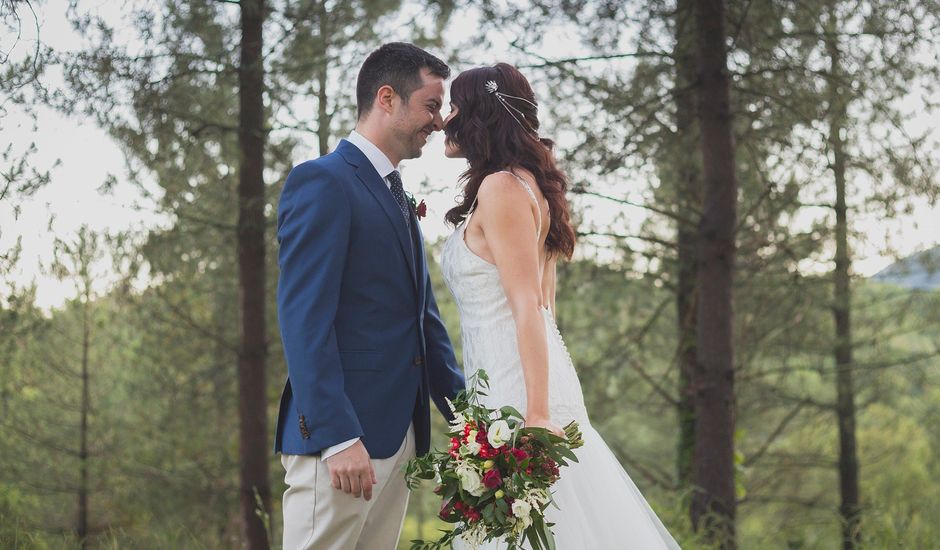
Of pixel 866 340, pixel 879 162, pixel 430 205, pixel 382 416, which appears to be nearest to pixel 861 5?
pixel 879 162

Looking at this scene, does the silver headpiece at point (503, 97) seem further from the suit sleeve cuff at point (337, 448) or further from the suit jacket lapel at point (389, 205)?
the suit sleeve cuff at point (337, 448)

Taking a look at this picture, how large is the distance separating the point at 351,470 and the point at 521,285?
75 cm

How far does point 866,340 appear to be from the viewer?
960cm

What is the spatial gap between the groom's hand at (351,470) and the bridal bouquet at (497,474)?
13 cm

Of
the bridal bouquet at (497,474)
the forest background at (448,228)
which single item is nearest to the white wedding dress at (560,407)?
the bridal bouquet at (497,474)

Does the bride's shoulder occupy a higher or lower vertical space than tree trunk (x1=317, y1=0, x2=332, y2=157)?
lower

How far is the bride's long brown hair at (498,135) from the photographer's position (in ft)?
9.84

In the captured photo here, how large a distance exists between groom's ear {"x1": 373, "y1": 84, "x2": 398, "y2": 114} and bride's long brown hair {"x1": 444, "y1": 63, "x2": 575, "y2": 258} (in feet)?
0.77

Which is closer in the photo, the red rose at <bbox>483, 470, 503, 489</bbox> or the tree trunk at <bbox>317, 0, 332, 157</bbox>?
the red rose at <bbox>483, 470, 503, 489</bbox>

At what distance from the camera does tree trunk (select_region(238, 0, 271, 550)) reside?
20.1 ft

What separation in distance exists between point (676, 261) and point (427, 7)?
9.90ft

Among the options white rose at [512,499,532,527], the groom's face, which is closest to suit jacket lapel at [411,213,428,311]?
the groom's face

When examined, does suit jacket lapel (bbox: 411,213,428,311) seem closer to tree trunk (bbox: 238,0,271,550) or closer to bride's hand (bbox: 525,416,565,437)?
bride's hand (bbox: 525,416,565,437)

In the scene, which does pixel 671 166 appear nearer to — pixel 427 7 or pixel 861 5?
pixel 861 5
